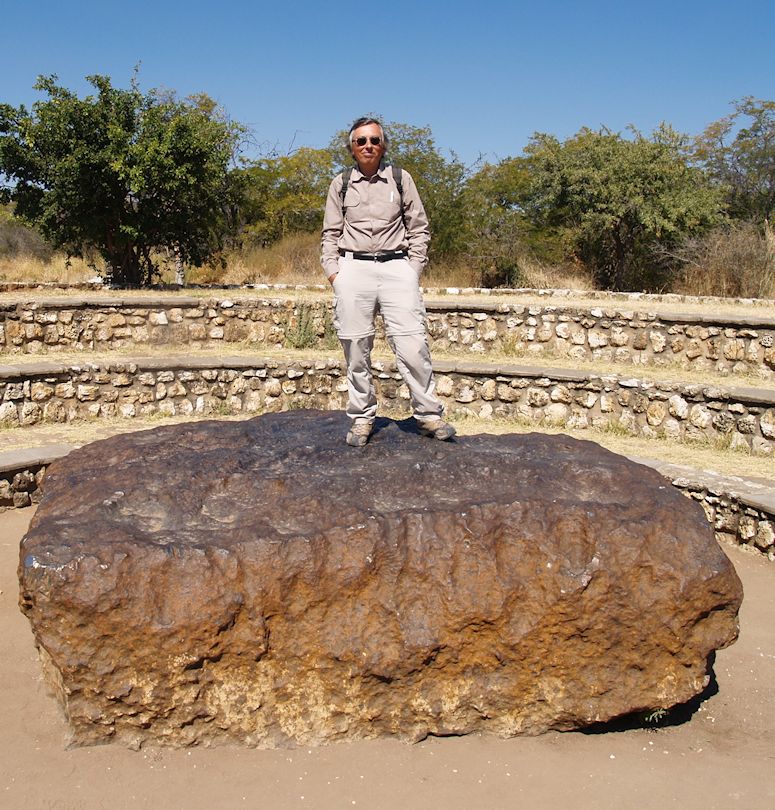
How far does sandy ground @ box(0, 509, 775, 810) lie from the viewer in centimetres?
307

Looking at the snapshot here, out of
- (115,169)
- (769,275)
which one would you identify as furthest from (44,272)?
(769,275)

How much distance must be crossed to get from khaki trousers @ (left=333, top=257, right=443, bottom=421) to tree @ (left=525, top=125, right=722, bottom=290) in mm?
13300

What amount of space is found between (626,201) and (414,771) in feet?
49.8

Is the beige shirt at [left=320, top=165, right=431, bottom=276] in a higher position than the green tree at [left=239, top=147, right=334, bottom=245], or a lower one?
lower

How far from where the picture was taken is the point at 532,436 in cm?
446

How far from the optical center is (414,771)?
128 inches

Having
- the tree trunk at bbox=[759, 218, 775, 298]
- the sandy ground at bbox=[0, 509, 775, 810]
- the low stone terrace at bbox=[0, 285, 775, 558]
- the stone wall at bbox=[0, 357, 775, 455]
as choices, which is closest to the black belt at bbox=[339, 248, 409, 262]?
the sandy ground at bbox=[0, 509, 775, 810]

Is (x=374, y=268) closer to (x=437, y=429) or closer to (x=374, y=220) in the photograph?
(x=374, y=220)

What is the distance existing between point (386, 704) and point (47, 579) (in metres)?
1.36

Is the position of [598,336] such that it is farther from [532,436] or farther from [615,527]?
[615,527]

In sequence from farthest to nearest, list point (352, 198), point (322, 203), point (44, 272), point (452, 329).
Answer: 1. point (322, 203)
2. point (44, 272)
3. point (452, 329)
4. point (352, 198)

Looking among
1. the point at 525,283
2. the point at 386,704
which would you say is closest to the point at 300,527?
the point at 386,704

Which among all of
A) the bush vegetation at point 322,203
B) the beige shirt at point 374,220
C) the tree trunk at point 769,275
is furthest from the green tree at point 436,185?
the beige shirt at point 374,220

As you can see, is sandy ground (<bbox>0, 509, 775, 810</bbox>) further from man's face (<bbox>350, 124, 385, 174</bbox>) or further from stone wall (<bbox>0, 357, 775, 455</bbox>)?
stone wall (<bbox>0, 357, 775, 455</bbox>)
